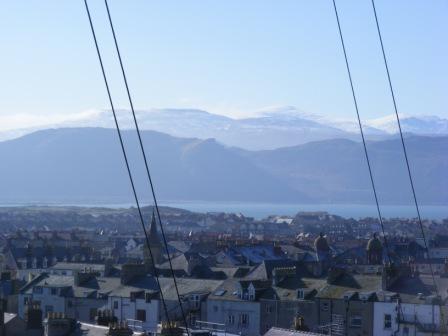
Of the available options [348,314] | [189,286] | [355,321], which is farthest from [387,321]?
[189,286]

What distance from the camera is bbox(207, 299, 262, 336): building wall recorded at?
165ft

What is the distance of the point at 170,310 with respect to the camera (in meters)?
50.1

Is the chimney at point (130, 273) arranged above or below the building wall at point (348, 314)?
above

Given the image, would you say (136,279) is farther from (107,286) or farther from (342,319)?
(342,319)

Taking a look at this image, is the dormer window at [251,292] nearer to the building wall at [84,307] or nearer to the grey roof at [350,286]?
the grey roof at [350,286]

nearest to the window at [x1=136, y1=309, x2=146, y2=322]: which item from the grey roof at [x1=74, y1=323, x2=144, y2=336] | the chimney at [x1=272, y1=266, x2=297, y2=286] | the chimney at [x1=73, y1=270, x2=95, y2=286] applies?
the chimney at [x1=272, y1=266, x2=297, y2=286]

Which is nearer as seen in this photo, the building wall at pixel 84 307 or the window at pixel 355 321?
the window at pixel 355 321

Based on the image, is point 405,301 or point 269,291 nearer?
point 405,301

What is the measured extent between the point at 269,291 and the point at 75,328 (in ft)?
68.3

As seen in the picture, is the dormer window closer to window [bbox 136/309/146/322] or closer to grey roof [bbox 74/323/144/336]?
window [bbox 136/309/146/322]

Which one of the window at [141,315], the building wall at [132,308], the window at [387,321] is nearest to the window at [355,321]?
the window at [387,321]

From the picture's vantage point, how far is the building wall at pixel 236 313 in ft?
165

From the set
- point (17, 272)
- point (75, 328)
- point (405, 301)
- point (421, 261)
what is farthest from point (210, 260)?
point (75, 328)

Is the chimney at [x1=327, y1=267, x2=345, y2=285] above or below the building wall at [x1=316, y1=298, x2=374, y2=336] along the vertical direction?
above
